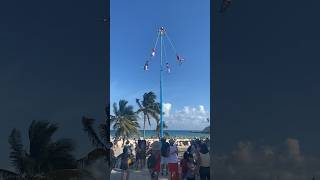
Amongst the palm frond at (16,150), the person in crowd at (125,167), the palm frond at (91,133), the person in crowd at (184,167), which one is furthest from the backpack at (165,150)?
the palm frond at (16,150)

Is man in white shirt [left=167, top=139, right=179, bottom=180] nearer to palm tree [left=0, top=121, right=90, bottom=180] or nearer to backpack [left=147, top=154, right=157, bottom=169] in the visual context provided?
backpack [left=147, top=154, right=157, bottom=169]

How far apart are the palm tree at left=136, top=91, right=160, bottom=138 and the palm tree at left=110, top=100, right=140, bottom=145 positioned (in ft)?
0.52

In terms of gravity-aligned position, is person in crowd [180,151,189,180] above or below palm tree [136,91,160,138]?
below

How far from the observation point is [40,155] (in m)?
5.97

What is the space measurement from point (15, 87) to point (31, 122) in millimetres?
500

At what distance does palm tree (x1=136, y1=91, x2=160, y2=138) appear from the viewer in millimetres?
7433

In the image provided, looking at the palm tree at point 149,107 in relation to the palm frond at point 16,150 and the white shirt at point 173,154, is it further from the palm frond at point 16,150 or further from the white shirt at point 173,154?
the palm frond at point 16,150

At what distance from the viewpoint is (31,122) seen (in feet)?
19.6

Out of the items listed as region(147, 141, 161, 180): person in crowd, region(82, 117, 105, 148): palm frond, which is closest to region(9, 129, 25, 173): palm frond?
region(82, 117, 105, 148): palm frond

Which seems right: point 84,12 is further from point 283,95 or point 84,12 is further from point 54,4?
point 283,95

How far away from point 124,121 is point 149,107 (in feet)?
2.55

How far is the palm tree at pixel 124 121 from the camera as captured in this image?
268 inches

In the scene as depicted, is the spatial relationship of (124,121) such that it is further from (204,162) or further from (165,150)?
(204,162)

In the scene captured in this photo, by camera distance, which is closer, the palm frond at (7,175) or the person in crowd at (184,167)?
the palm frond at (7,175)
